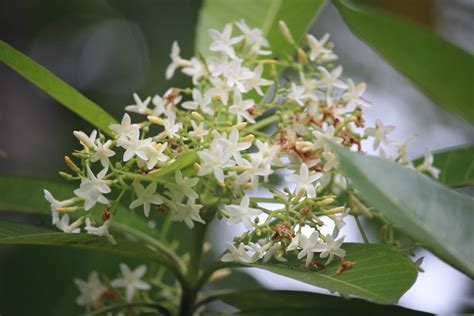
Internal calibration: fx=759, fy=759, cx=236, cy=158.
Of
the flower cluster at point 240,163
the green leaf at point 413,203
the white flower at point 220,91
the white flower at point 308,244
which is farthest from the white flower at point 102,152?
the green leaf at point 413,203

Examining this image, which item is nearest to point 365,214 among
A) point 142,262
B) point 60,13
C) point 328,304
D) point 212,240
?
point 328,304

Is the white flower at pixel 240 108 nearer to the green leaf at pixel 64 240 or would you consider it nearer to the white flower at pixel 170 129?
the white flower at pixel 170 129

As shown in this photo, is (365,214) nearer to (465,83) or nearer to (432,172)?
(432,172)

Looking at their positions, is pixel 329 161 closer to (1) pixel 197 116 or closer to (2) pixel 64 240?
(1) pixel 197 116

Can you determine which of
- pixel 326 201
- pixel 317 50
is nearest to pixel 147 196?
pixel 326 201

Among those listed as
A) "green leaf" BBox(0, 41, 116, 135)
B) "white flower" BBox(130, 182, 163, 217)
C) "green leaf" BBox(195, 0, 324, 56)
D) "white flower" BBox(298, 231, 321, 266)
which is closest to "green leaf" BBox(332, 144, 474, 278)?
"white flower" BBox(298, 231, 321, 266)

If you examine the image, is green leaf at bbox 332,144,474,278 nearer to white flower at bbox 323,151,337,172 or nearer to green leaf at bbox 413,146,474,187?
white flower at bbox 323,151,337,172
